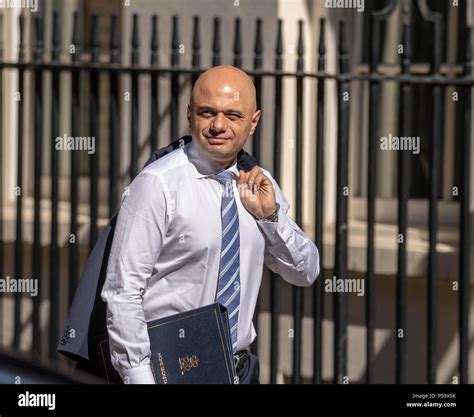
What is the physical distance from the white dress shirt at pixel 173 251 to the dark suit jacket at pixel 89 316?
0.14 meters

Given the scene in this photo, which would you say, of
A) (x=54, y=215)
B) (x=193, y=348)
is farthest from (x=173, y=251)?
(x=54, y=215)

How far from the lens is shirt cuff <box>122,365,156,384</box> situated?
322cm

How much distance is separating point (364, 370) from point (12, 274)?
8.05 feet

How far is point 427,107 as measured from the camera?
6953mm

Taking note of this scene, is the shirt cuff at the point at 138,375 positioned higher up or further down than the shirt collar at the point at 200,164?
further down

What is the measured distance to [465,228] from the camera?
584 centimetres

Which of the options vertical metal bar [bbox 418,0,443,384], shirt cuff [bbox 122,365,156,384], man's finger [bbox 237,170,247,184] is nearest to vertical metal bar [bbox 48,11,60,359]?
vertical metal bar [bbox 418,0,443,384]

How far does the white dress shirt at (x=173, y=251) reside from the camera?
128 inches

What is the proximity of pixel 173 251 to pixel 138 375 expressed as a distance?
384mm

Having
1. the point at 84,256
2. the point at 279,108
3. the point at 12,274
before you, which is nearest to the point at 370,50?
the point at 279,108

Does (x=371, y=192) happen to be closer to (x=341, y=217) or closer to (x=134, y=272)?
(x=341, y=217)

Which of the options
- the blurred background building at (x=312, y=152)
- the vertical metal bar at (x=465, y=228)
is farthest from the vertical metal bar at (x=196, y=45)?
the vertical metal bar at (x=465, y=228)

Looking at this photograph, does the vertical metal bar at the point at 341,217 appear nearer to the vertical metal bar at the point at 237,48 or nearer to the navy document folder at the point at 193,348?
the vertical metal bar at the point at 237,48

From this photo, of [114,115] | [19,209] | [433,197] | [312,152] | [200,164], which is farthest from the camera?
[312,152]
